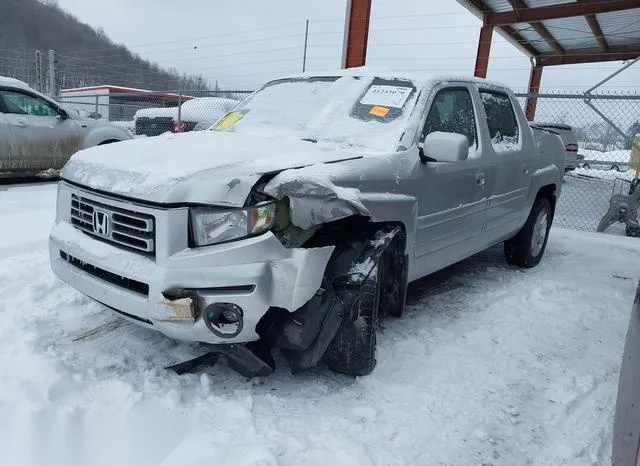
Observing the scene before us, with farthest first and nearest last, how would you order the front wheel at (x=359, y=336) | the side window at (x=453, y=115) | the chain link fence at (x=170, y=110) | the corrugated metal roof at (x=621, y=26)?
the corrugated metal roof at (x=621, y=26) → the chain link fence at (x=170, y=110) → the side window at (x=453, y=115) → the front wheel at (x=359, y=336)

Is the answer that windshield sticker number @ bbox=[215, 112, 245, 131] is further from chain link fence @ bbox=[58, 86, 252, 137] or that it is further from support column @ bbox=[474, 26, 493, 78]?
support column @ bbox=[474, 26, 493, 78]

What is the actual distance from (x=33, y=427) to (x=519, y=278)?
166 inches

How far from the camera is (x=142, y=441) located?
2.18m

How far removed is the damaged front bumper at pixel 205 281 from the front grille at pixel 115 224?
3 centimetres

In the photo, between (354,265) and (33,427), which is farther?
(354,265)

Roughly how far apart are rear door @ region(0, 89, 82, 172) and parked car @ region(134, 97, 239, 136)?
3.13m

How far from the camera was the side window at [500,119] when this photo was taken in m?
4.39

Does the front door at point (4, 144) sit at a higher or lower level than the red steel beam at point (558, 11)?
lower

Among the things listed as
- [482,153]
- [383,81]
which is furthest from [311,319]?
[482,153]

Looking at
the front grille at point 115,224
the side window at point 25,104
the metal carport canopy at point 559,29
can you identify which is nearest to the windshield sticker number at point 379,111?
the front grille at point 115,224

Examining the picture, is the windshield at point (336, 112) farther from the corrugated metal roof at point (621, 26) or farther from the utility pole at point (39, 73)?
the corrugated metal roof at point (621, 26)

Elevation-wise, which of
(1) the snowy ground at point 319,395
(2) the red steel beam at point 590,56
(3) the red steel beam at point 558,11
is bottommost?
(1) the snowy ground at point 319,395

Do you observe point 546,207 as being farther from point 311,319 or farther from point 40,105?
point 40,105

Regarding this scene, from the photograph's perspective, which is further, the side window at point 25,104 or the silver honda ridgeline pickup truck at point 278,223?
the side window at point 25,104
